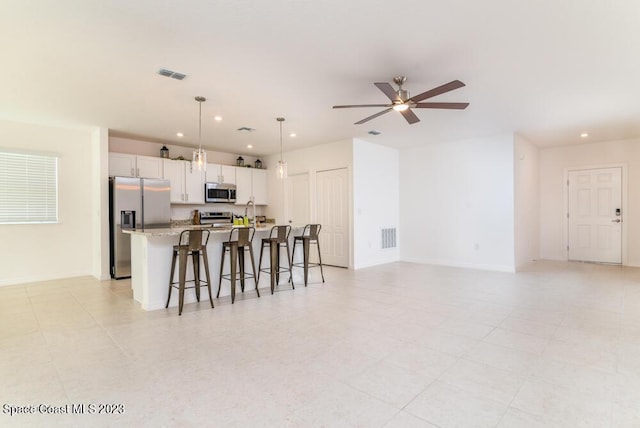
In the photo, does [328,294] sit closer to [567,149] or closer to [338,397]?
[338,397]

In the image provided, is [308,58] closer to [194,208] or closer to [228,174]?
[228,174]

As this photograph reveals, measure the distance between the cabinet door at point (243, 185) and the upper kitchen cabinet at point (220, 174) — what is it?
0.43 feet

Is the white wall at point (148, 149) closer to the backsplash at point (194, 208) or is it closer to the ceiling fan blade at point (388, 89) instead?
the backsplash at point (194, 208)

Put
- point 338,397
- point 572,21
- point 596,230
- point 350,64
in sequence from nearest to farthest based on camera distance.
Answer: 1. point 338,397
2. point 572,21
3. point 350,64
4. point 596,230

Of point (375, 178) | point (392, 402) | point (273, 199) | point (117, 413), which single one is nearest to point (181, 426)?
point (117, 413)

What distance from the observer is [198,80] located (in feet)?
11.4

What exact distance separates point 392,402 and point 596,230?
7.25 m

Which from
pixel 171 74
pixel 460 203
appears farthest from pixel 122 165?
pixel 460 203

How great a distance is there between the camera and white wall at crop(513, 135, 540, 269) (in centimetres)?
596

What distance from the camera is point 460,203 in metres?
6.52

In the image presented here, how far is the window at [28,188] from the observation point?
16.3 ft

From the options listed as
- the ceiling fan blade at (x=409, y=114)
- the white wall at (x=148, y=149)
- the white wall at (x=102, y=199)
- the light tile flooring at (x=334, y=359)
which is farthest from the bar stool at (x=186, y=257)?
the white wall at (x=148, y=149)

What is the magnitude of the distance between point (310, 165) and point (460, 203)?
318 centimetres

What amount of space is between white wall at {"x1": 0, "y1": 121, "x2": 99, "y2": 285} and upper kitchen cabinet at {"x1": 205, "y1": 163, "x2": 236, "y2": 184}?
206cm
